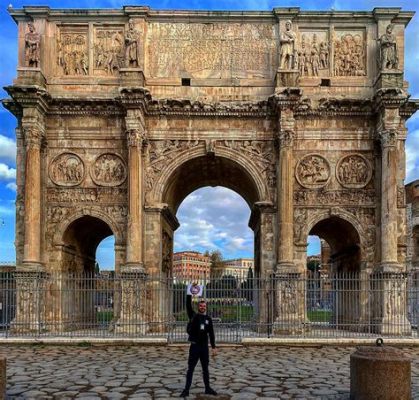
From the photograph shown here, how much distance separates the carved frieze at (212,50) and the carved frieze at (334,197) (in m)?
4.14

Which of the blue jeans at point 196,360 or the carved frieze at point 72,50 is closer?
the blue jeans at point 196,360

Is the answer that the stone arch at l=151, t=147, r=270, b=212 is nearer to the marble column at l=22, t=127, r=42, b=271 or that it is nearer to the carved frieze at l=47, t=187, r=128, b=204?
the carved frieze at l=47, t=187, r=128, b=204

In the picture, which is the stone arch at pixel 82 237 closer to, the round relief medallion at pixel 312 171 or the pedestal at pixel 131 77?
the pedestal at pixel 131 77

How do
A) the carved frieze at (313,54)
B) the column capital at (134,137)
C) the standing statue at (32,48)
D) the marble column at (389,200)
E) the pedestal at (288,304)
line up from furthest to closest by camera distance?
1. the carved frieze at (313,54)
2. the standing statue at (32,48)
3. the column capital at (134,137)
4. the marble column at (389,200)
5. the pedestal at (288,304)

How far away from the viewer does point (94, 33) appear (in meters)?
20.5

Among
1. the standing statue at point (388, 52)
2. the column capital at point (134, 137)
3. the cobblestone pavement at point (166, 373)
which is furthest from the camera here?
the standing statue at point (388, 52)

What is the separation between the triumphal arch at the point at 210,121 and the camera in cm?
1933

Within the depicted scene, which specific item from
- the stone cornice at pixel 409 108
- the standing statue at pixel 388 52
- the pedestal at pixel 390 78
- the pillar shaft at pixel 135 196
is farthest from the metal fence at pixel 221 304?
the standing statue at pixel 388 52

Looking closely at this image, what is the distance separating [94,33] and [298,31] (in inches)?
267

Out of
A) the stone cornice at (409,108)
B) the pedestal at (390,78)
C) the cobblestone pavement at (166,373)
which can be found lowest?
the cobblestone pavement at (166,373)

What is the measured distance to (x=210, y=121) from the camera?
20.2 metres

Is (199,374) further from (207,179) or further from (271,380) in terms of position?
(207,179)

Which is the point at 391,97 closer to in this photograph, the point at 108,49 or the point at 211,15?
the point at 211,15

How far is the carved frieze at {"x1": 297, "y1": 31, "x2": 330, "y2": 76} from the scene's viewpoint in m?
20.3
